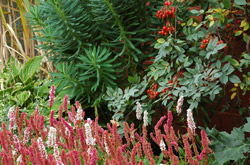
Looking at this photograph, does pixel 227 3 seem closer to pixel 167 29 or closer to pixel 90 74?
pixel 167 29

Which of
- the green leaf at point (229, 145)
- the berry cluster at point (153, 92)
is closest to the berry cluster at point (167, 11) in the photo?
the berry cluster at point (153, 92)

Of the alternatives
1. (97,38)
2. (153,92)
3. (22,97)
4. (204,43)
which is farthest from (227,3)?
(22,97)

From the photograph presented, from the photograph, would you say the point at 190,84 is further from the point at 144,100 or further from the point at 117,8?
the point at 117,8

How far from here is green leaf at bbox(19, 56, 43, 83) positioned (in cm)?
340

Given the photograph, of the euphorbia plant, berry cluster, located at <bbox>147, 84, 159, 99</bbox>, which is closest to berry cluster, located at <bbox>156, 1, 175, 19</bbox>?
berry cluster, located at <bbox>147, 84, 159, 99</bbox>

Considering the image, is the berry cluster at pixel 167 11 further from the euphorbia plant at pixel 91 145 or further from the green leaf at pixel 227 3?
the euphorbia plant at pixel 91 145

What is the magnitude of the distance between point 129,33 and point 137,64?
0.90 feet

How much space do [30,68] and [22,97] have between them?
1.39 ft

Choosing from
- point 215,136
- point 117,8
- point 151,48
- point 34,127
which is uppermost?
point 117,8

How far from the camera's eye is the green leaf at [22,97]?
3.06 m

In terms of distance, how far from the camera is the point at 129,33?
2680mm

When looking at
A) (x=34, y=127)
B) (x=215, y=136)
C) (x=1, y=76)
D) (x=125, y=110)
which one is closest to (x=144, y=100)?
(x=125, y=110)

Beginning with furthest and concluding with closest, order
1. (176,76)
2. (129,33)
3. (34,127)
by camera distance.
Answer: (129,33) < (176,76) < (34,127)

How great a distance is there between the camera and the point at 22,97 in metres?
3.08
